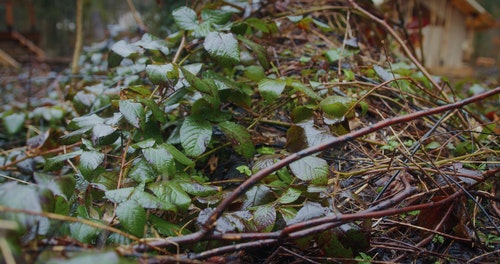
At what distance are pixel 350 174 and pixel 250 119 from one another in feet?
1.51

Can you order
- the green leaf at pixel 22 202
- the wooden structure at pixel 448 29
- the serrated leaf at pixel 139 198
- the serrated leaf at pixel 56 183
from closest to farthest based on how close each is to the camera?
1. the green leaf at pixel 22 202
2. the serrated leaf at pixel 56 183
3. the serrated leaf at pixel 139 198
4. the wooden structure at pixel 448 29

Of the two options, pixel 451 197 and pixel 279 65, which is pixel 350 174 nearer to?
pixel 451 197

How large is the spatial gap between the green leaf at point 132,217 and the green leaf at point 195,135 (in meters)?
0.30

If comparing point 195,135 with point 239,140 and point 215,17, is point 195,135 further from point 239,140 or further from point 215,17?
point 215,17

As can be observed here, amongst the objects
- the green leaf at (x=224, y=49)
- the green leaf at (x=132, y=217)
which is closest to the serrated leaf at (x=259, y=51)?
the green leaf at (x=224, y=49)

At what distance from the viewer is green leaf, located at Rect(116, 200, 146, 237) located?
79 centimetres

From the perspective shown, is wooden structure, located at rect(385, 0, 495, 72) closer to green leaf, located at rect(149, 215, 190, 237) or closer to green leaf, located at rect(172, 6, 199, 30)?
green leaf, located at rect(172, 6, 199, 30)

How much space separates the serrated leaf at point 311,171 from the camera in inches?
37.5

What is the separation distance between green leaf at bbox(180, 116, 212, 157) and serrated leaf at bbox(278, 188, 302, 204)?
277 millimetres

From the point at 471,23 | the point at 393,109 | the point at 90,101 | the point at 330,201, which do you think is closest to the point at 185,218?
the point at 330,201

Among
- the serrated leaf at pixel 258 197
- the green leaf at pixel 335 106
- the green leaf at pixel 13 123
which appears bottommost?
the green leaf at pixel 13 123

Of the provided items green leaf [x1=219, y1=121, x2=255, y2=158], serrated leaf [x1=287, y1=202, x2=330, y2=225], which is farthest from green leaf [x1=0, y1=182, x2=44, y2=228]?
green leaf [x1=219, y1=121, x2=255, y2=158]

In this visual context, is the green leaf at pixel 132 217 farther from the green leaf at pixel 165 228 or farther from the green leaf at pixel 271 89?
the green leaf at pixel 271 89

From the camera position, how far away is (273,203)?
0.96 metres
